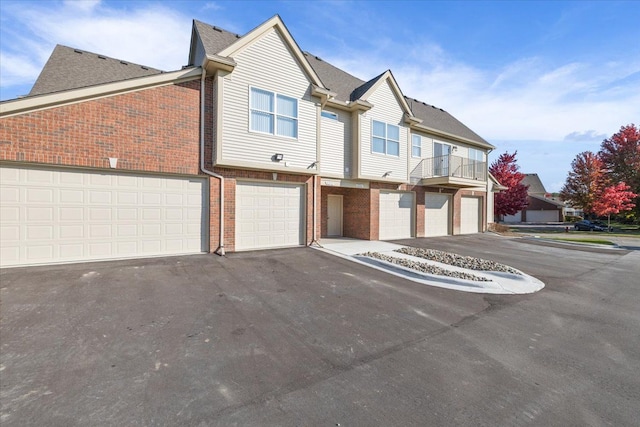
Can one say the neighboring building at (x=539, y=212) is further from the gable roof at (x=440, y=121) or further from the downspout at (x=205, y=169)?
the downspout at (x=205, y=169)

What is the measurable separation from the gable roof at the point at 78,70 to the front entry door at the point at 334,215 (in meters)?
9.75

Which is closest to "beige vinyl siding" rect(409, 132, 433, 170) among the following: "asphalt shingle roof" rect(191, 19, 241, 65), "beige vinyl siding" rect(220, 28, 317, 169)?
"beige vinyl siding" rect(220, 28, 317, 169)

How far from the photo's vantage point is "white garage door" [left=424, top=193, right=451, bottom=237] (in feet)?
52.3

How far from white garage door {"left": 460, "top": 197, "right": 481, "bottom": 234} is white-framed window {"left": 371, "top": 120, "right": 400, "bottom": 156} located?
7.21 metres

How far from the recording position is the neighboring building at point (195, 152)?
7023mm

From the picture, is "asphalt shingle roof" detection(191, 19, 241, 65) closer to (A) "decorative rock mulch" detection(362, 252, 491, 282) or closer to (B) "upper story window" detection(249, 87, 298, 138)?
(B) "upper story window" detection(249, 87, 298, 138)

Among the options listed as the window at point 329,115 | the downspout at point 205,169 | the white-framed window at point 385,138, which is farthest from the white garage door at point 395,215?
the downspout at point 205,169

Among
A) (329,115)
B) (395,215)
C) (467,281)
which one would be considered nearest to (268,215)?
(329,115)

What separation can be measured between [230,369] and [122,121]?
8.00 metres

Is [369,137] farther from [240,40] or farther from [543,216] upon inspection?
[543,216]

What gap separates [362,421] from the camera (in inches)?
95.0

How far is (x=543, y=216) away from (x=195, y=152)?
59.1 meters

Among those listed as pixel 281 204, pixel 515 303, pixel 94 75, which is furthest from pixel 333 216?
pixel 94 75

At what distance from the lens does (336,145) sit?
1239 centimetres
